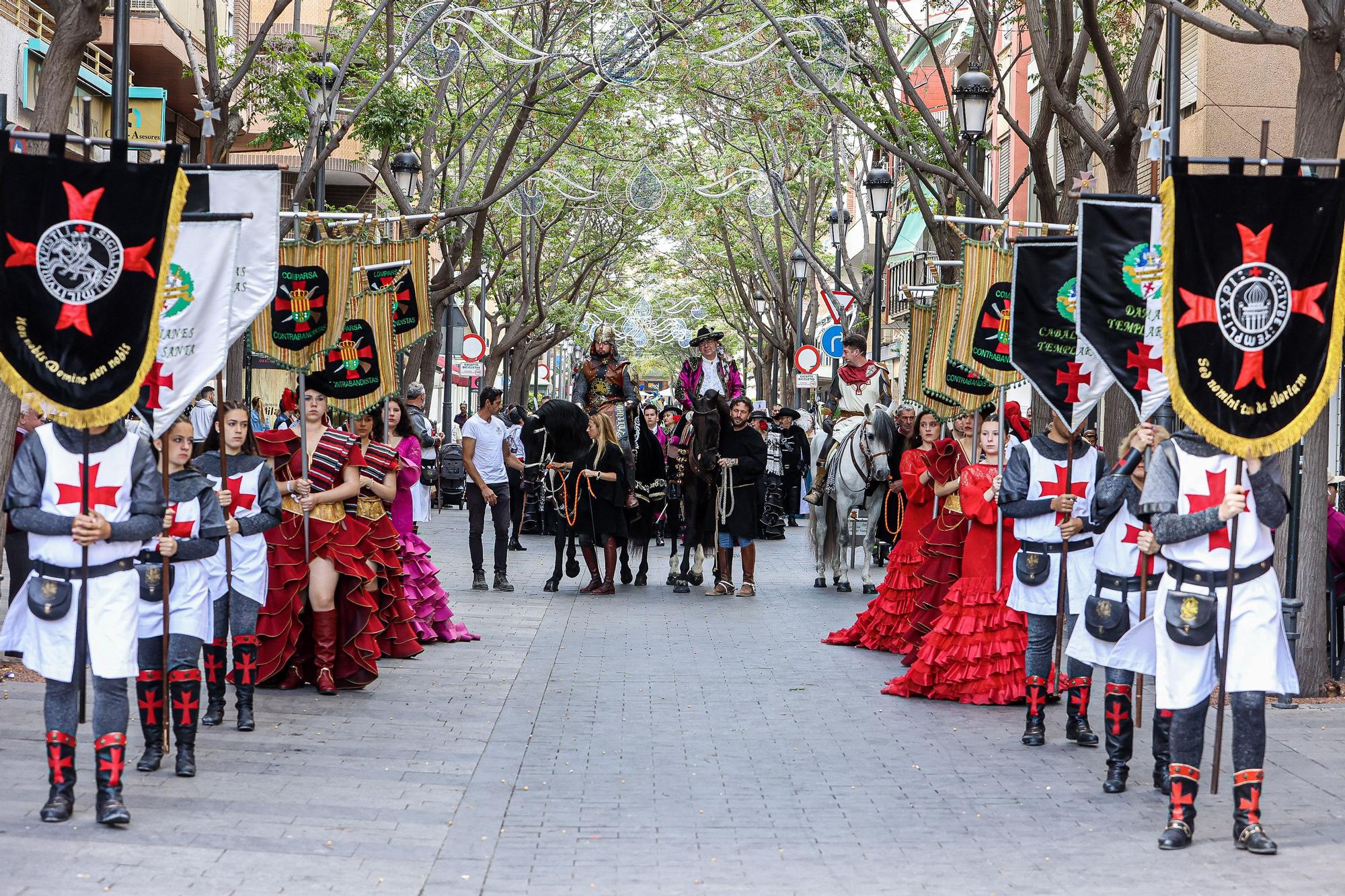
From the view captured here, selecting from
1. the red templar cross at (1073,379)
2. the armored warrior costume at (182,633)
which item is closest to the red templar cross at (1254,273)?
the red templar cross at (1073,379)

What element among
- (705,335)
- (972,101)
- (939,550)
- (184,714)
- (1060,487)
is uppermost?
(972,101)

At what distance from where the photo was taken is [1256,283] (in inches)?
300

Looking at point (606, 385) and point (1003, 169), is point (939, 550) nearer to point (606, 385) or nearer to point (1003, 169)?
point (606, 385)

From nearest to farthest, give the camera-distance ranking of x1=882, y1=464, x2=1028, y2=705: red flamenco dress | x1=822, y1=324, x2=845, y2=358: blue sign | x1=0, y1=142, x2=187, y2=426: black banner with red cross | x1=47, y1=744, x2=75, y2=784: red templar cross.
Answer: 1. x1=47, y1=744, x2=75, y2=784: red templar cross
2. x1=0, y1=142, x2=187, y2=426: black banner with red cross
3. x1=882, y1=464, x2=1028, y2=705: red flamenco dress
4. x1=822, y1=324, x2=845, y2=358: blue sign

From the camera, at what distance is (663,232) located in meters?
51.9

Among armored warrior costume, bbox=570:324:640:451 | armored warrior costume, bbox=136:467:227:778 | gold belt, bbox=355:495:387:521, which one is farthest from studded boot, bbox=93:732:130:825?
armored warrior costume, bbox=570:324:640:451

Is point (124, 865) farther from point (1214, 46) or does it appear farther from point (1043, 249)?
point (1214, 46)

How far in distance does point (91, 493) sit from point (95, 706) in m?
0.91

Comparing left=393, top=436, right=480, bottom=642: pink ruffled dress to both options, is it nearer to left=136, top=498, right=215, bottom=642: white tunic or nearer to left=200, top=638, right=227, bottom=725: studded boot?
left=200, top=638, right=227, bottom=725: studded boot

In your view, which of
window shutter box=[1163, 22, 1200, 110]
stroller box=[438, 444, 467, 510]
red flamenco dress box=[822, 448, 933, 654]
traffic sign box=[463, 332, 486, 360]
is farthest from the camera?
traffic sign box=[463, 332, 486, 360]

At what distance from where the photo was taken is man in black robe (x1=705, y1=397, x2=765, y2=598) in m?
18.4

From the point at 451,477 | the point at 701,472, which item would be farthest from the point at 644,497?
the point at 451,477

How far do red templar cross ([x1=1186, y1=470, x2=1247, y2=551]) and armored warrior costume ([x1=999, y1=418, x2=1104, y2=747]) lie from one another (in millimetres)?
2142

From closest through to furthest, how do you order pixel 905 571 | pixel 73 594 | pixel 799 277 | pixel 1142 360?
pixel 73 594 → pixel 1142 360 → pixel 905 571 → pixel 799 277
